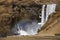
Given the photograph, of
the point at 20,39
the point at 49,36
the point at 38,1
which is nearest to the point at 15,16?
the point at 38,1

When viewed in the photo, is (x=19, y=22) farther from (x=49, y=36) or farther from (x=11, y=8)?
(x=49, y=36)

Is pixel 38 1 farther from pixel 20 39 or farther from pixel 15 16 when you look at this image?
pixel 20 39

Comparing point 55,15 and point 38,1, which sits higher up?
point 38,1

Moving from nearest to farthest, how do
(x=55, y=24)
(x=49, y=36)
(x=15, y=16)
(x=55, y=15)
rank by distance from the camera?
(x=49, y=36)
(x=55, y=24)
(x=55, y=15)
(x=15, y=16)

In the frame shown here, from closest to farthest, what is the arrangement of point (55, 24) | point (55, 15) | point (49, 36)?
point (49, 36)
point (55, 24)
point (55, 15)

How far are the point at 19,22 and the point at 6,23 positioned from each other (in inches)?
5.7

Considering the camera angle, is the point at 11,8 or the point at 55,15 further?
the point at 11,8

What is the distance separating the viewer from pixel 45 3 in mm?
1664

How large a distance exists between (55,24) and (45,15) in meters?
0.29

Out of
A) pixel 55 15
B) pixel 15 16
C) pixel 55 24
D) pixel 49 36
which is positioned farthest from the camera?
pixel 15 16

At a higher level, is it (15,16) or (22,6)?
(22,6)

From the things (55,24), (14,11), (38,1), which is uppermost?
(38,1)

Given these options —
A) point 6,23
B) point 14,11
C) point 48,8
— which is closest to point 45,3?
point 48,8

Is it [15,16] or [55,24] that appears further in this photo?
[15,16]
